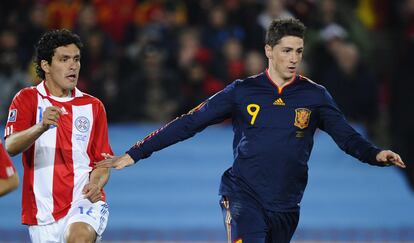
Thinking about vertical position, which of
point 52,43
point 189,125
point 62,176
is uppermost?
point 52,43

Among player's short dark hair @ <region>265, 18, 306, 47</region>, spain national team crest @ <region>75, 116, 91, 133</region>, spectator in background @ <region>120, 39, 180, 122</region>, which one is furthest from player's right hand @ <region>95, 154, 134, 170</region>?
spectator in background @ <region>120, 39, 180, 122</region>

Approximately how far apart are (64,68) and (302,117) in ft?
5.48

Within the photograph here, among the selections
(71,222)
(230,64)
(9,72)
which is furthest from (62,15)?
(71,222)

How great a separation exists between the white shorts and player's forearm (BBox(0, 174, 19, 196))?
57.0 inches

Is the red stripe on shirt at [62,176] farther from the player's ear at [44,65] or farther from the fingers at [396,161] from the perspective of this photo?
the fingers at [396,161]

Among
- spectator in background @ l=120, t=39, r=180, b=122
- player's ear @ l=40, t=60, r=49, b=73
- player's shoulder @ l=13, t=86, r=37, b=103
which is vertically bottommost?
player's shoulder @ l=13, t=86, r=37, b=103

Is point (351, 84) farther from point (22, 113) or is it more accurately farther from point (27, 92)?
point (22, 113)

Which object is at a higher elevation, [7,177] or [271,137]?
[271,137]

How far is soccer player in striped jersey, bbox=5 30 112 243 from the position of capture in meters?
6.21

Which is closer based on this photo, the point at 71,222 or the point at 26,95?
the point at 71,222

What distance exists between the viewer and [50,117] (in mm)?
5723

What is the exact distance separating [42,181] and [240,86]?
151 cm

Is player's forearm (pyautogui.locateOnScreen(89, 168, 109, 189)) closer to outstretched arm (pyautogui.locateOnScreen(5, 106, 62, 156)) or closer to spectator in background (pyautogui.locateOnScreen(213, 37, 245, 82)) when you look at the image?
outstretched arm (pyautogui.locateOnScreen(5, 106, 62, 156))

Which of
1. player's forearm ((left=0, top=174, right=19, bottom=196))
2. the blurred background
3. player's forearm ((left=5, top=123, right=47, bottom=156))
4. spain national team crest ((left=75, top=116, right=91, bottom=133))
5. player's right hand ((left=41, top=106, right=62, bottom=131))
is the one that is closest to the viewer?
player's forearm ((left=0, top=174, right=19, bottom=196))
